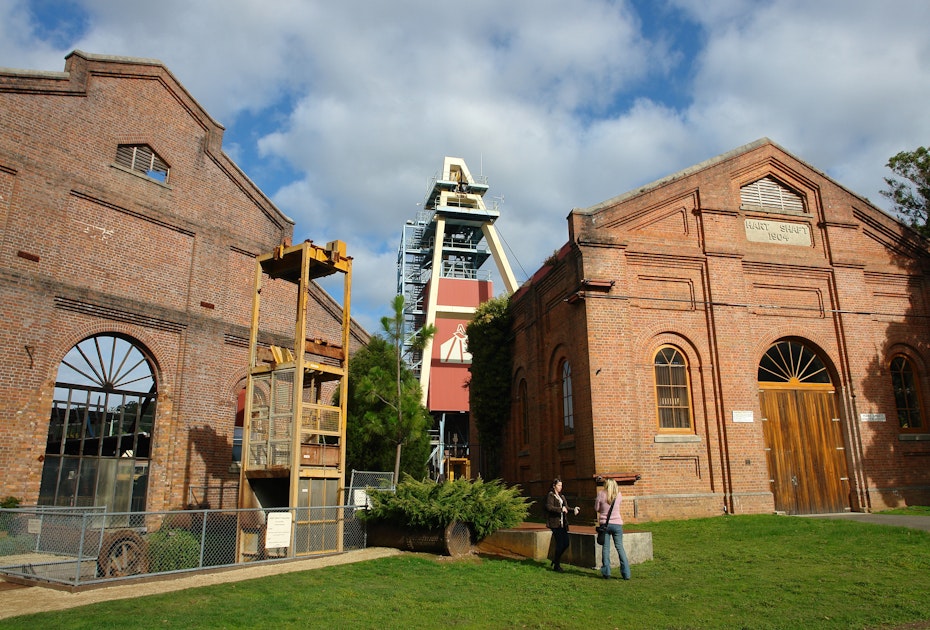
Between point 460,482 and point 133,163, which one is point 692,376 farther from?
point 133,163

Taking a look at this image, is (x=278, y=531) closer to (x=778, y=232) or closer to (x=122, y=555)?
(x=122, y=555)

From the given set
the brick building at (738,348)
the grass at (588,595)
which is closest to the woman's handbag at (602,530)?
the grass at (588,595)

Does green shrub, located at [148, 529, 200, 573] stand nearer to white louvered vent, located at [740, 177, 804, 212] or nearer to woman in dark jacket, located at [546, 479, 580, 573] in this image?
woman in dark jacket, located at [546, 479, 580, 573]

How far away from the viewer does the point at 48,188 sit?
56.8 ft

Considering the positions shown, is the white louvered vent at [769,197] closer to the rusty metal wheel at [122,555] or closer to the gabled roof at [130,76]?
the gabled roof at [130,76]

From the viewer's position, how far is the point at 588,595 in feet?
29.8

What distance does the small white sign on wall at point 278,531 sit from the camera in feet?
40.4

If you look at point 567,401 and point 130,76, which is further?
point 130,76

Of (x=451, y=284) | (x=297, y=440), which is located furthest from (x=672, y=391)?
(x=451, y=284)

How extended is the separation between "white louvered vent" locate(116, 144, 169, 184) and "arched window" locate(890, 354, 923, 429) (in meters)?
21.7

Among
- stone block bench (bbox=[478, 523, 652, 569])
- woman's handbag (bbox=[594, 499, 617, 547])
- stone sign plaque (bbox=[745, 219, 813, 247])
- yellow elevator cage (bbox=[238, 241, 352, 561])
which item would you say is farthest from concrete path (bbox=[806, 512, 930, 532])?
yellow elevator cage (bbox=[238, 241, 352, 561])

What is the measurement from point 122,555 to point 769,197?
17.8 m

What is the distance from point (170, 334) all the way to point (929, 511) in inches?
800

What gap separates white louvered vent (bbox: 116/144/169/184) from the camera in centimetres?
1950
